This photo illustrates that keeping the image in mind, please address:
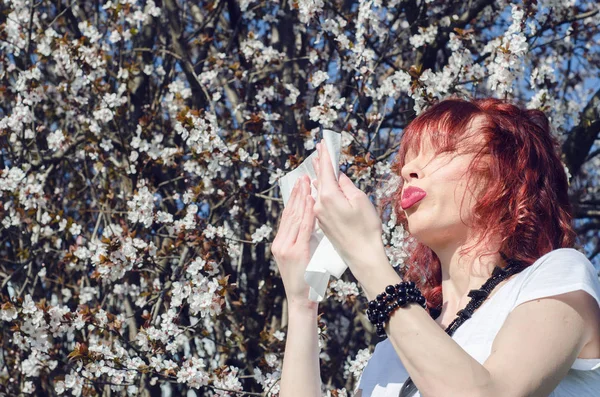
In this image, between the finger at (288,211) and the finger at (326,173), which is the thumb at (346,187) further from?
the finger at (288,211)

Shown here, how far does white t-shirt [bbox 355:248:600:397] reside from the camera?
1.36 m

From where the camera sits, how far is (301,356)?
1.78 m

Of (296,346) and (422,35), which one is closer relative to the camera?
(296,346)

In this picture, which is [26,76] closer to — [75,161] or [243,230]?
[75,161]

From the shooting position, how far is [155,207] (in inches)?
169

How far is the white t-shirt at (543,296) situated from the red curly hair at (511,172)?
0.41 feet

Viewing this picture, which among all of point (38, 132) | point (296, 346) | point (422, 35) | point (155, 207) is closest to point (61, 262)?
point (155, 207)

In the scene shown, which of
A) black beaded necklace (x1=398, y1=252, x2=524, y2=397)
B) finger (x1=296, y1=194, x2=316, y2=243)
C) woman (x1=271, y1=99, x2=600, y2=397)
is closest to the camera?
woman (x1=271, y1=99, x2=600, y2=397)

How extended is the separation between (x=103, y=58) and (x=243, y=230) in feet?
3.89

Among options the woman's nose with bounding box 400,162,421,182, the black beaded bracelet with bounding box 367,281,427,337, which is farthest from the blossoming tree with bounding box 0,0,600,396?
the black beaded bracelet with bounding box 367,281,427,337

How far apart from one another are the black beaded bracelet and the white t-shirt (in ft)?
0.58

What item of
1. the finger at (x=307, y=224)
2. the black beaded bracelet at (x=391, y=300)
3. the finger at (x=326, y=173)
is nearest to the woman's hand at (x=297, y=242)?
the finger at (x=307, y=224)

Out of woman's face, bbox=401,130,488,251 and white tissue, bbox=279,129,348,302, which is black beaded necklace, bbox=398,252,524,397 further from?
white tissue, bbox=279,129,348,302

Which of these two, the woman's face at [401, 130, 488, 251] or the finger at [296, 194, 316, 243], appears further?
the finger at [296, 194, 316, 243]
